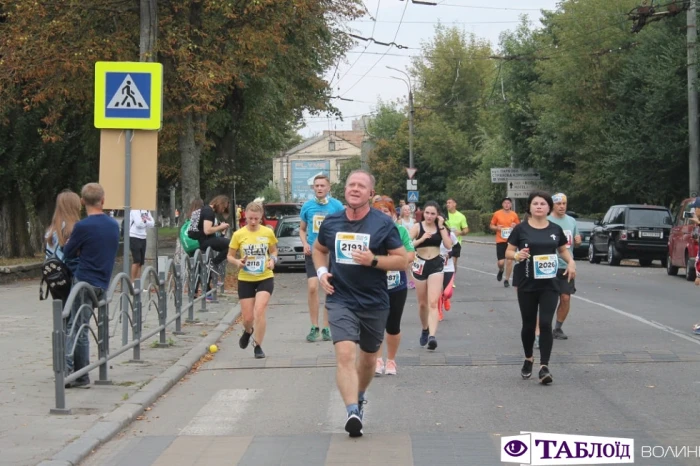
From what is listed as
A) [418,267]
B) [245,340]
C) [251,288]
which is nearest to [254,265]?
[251,288]

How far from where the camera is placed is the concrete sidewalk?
7039 millimetres

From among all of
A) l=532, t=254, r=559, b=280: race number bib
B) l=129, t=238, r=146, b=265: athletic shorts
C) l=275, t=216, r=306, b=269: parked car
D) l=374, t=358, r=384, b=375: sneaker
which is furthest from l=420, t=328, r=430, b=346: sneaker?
l=275, t=216, r=306, b=269: parked car

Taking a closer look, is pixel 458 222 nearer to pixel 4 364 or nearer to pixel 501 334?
pixel 501 334

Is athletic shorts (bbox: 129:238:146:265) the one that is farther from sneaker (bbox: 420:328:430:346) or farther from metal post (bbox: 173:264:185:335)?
sneaker (bbox: 420:328:430:346)

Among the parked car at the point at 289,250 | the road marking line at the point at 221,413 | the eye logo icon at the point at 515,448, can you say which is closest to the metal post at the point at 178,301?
the road marking line at the point at 221,413

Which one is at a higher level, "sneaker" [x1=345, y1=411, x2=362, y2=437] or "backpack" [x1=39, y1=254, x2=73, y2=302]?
"backpack" [x1=39, y1=254, x2=73, y2=302]

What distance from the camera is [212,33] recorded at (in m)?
22.8

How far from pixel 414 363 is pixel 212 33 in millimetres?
13632

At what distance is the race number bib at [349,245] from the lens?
7.25 m

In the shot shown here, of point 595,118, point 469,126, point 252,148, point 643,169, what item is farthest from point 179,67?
point 469,126

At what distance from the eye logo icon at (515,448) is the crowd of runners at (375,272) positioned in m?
1.04

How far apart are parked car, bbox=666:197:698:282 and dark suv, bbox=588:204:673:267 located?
3637 mm

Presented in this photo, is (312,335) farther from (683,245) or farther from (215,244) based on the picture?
(683,245)

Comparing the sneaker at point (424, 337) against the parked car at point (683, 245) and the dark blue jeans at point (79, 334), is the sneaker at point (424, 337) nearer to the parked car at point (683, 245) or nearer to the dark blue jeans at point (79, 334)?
the dark blue jeans at point (79, 334)
